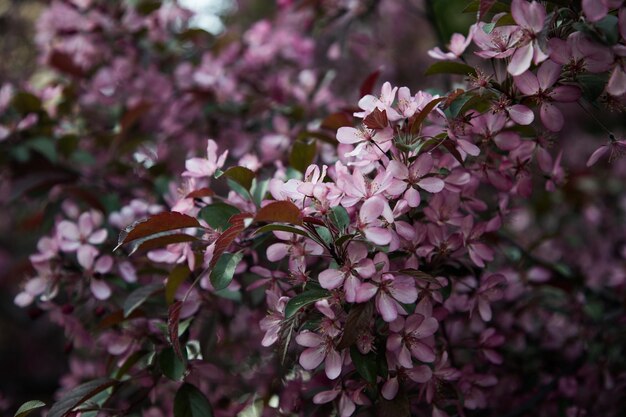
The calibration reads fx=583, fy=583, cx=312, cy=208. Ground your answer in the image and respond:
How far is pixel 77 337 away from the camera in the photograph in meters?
1.24

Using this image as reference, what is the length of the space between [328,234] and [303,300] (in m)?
0.10

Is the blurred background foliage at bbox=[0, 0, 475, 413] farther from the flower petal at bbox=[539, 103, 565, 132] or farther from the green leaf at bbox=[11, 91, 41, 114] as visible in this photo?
the flower petal at bbox=[539, 103, 565, 132]

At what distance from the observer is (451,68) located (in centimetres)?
98

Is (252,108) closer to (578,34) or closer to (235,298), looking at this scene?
(235,298)

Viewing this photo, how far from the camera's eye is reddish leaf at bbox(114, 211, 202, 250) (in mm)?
841

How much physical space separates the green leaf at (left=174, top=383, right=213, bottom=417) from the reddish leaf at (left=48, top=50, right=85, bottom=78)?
1.09m

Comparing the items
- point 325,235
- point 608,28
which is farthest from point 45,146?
point 608,28

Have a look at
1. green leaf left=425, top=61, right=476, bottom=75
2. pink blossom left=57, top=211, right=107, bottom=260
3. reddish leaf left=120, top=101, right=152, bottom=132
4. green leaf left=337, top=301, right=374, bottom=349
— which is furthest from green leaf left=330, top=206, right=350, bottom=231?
reddish leaf left=120, top=101, right=152, bottom=132

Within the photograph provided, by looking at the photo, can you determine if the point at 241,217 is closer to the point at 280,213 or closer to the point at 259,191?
the point at 280,213

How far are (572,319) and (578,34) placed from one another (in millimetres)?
919

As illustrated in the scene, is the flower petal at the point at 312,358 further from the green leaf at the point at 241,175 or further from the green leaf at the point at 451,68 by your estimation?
the green leaf at the point at 451,68

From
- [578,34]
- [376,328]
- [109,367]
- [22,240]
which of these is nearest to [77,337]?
[109,367]

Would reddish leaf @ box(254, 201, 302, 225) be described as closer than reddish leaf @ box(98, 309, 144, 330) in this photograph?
Yes

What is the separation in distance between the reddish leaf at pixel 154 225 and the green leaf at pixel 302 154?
0.87 feet
